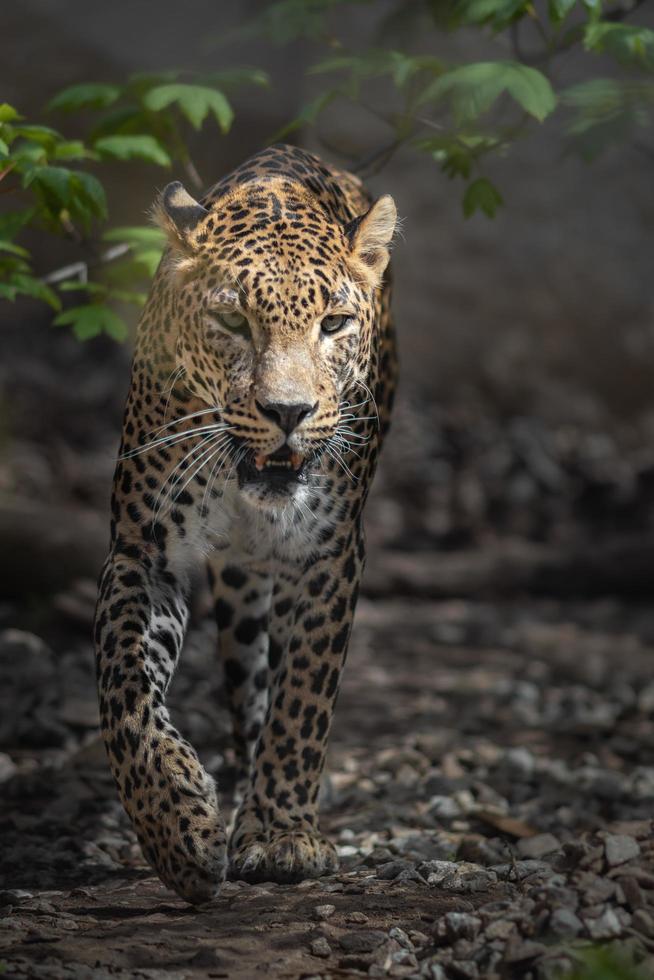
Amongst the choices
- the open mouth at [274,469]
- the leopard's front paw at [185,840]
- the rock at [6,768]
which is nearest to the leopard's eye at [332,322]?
the open mouth at [274,469]

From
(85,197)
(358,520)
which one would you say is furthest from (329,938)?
(85,197)

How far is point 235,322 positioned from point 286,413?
54 centimetres

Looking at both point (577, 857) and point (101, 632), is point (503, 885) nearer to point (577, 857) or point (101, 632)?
point (577, 857)

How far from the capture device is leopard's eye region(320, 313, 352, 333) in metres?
5.94

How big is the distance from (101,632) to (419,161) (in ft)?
39.2

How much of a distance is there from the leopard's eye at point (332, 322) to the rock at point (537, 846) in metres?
2.90

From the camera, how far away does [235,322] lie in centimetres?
583

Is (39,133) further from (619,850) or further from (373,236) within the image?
(619,850)

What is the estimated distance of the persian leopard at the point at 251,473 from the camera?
18.4 feet

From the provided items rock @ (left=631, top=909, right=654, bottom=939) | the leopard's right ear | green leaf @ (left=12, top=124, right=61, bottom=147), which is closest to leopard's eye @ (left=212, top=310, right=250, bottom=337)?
the leopard's right ear

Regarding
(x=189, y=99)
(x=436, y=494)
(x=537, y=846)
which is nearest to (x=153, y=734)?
(x=537, y=846)

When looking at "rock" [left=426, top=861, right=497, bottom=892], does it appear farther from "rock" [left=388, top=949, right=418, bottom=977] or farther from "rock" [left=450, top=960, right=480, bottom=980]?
"rock" [left=450, top=960, right=480, bottom=980]

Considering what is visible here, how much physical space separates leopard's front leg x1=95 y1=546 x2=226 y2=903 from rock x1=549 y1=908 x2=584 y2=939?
1347mm

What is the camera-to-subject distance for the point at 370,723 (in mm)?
9742
